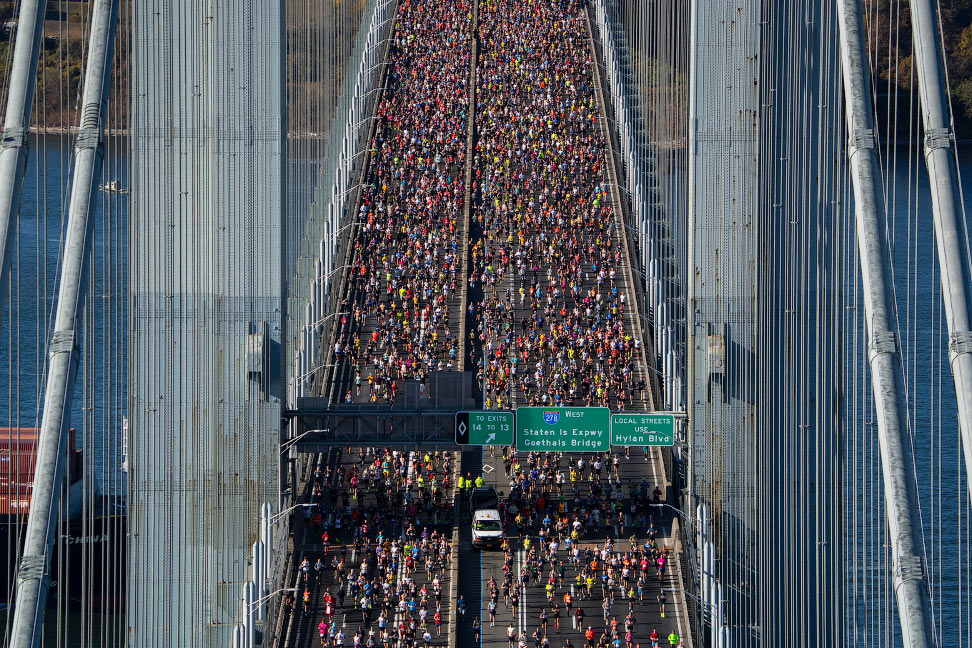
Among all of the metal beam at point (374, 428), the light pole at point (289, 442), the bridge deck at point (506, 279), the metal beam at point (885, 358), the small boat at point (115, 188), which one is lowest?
the metal beam at point (885, 358)

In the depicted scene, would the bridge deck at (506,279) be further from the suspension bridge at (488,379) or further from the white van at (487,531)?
the white van at (487,531)

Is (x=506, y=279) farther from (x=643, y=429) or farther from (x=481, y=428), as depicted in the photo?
(x=643, y=429)

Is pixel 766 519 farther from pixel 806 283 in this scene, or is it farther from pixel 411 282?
pixel 411 282

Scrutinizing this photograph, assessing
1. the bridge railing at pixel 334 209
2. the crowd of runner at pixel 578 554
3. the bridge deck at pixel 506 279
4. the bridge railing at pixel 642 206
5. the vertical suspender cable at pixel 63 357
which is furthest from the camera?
the bridge railing at pixel 334 209

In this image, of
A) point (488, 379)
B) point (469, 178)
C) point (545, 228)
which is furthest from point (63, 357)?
point (469, 178)

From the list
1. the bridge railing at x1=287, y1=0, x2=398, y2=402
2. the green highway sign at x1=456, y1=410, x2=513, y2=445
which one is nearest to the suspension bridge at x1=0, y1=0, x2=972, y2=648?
the green highway sign at x1=456, y1=410, x2=513, y2=445

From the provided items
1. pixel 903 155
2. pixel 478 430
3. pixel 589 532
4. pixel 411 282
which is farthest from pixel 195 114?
pixel 903 155

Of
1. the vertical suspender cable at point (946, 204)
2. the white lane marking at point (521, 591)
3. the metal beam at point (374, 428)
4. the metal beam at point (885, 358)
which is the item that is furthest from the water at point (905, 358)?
the vertical suspender cable at point (946, 204)
